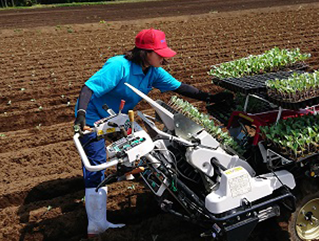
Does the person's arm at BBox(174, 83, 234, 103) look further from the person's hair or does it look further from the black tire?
the black tire

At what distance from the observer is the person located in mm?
3555

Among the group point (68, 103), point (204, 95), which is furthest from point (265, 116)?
point (68, 103)

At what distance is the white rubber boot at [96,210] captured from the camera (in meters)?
3.75

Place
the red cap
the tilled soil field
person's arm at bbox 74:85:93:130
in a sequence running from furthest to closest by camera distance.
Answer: the tilled soil field, the red cap, person's arm at bbox 74:85:93:130

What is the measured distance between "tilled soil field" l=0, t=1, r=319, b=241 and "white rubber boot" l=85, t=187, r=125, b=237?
0.40 feet

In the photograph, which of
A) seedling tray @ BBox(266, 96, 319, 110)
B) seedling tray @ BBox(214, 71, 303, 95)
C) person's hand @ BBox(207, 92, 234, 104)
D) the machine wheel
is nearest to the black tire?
the machine wheel

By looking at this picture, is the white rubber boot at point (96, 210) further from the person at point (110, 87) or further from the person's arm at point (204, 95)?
the person's arm at point (204, 95)

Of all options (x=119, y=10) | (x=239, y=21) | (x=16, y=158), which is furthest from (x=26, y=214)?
(x=119, y=10)

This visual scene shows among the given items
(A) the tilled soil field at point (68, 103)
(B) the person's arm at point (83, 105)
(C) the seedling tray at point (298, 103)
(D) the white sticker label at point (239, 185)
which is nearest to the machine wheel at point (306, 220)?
(A) the tilled soil field at point (68, 103)

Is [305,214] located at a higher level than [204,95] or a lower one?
lower

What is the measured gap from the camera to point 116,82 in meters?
3.64

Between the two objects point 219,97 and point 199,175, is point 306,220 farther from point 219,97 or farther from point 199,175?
point 219,97

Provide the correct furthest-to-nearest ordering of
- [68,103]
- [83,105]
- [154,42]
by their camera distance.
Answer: [68,103], [154,42], [83,105]

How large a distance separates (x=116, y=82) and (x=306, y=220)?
2.29 meters
